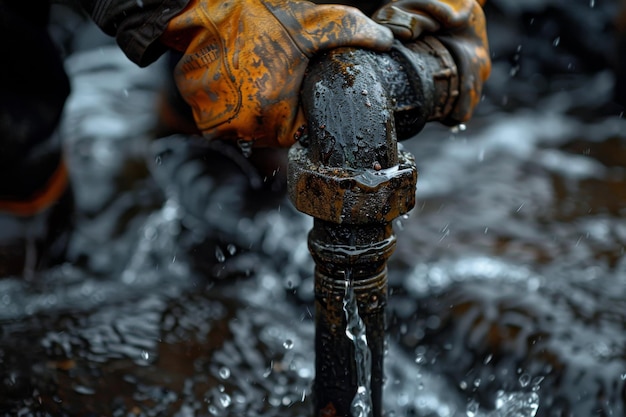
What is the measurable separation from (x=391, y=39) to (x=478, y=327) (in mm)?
1443

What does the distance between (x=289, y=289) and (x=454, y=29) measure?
64.8 inches

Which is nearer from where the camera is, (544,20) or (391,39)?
(391,39)

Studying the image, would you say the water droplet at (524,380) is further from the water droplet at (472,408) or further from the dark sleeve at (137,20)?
the dark sleeve at (137,20)

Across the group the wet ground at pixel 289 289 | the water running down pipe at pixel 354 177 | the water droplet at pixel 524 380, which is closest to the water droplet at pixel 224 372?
the wet ground at pixel 289 289

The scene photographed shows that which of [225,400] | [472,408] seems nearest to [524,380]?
[472,408]

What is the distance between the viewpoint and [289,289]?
3.29 metres

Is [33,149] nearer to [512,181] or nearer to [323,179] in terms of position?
[323,179]

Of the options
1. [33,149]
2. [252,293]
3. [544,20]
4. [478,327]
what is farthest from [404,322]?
[544,20]

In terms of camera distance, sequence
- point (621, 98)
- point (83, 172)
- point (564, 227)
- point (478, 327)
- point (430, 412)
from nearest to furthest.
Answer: point (430, 412)
point (478, 327)
point (564, 227)
point (83, 172)
point (621, 98)

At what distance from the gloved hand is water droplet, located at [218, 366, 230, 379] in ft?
3.73

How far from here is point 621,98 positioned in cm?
541

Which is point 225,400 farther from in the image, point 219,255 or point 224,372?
point 219,255

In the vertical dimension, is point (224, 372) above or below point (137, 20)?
below

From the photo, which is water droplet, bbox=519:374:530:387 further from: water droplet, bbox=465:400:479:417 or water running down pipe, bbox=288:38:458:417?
water running down pipe, bbox=288:38:458:417
